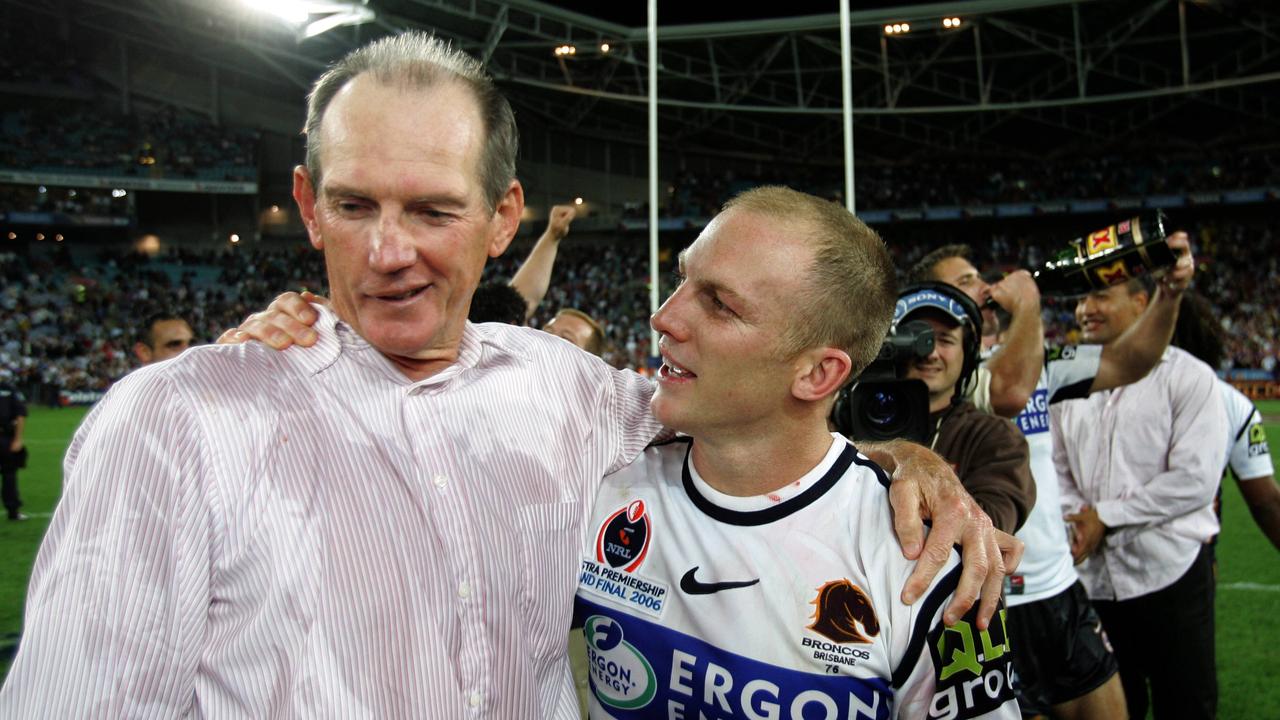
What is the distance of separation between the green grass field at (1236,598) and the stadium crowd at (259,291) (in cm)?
1849

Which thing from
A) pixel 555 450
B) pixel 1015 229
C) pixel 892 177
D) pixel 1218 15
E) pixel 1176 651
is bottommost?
pixel 1176 651

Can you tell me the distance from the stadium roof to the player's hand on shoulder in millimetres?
25306

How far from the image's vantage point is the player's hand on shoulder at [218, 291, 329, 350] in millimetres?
1634

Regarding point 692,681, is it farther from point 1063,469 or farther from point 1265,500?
point 1265,500

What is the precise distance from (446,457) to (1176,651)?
3.52 metres

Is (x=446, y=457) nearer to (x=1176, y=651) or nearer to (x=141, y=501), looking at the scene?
(x=141, y=501)

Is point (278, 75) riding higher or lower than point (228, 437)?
higher

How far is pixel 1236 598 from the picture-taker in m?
6.75

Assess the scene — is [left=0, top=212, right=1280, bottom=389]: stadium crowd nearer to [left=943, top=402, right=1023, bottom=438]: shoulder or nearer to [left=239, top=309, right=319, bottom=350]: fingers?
[left=943, top=402, right=1023, bottom=438]: shoulder

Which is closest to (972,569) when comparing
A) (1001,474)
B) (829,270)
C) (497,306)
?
(829,270)

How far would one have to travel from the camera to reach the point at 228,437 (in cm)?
147

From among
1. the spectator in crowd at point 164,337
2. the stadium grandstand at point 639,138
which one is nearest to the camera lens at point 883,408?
the spectator in crowd at point 164,337

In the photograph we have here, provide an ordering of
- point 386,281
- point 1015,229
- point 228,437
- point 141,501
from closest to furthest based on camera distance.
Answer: point 141,501 < point 228,437 < point 386,281 < point 1015,229

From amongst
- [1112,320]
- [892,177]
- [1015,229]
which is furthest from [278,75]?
[1112,320]
